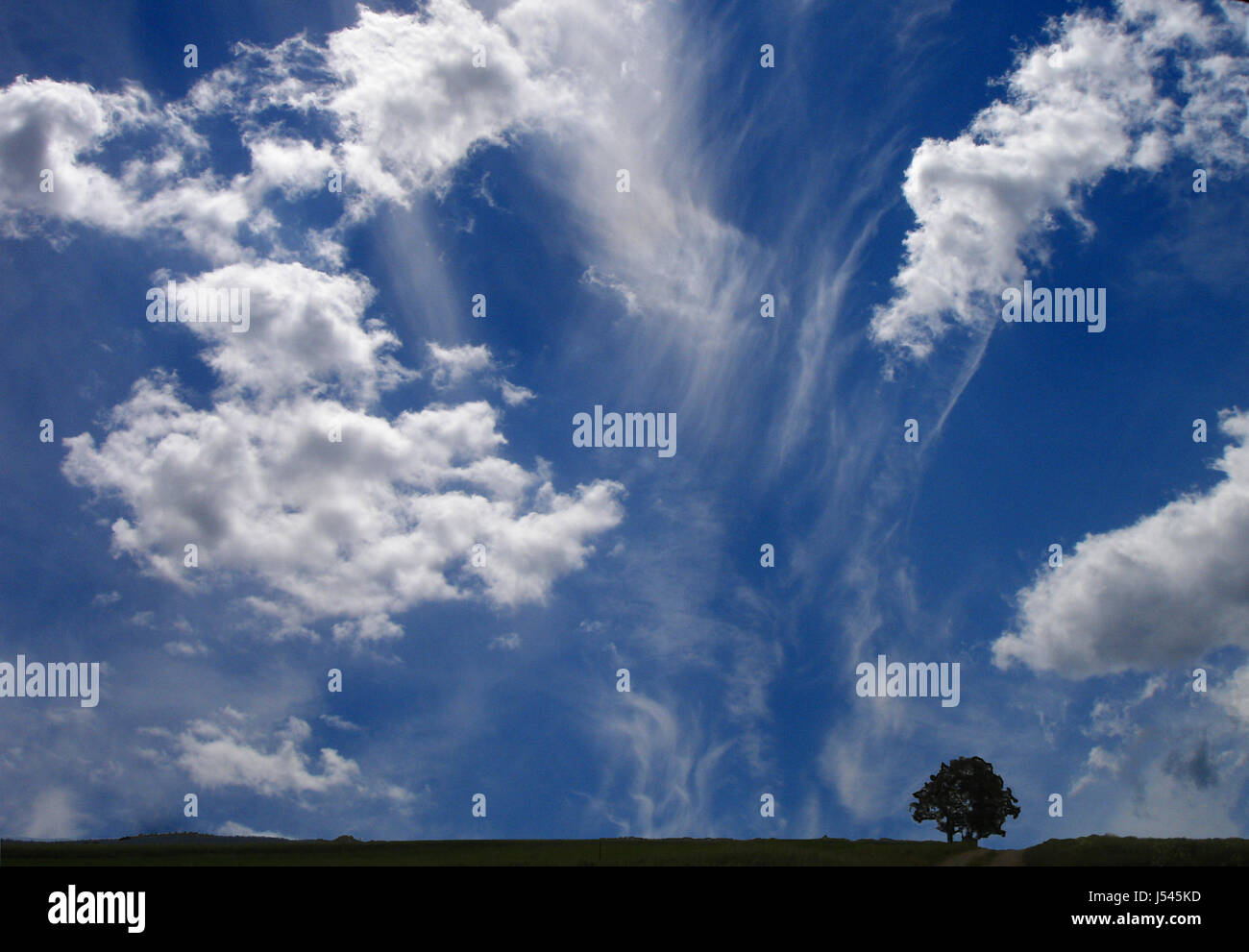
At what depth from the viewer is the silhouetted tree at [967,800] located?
79.6 metres

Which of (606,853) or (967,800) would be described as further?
A: (967,800)

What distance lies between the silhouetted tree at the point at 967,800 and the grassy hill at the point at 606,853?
30823mm

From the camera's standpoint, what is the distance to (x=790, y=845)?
1946 inches

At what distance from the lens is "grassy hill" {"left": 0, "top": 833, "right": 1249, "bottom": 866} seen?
43719mm

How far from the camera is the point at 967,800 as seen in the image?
81.3m

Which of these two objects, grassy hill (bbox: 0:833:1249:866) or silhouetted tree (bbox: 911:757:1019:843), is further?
silhouetted tree (bbox: 911:757:1019:843)

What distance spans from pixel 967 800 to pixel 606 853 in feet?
162

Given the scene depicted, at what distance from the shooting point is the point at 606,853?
159ft

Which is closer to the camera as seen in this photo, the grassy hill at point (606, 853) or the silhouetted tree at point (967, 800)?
the grassy hill at point (606, 853)

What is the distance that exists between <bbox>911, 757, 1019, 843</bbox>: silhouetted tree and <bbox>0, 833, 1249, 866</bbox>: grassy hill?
101 ft
